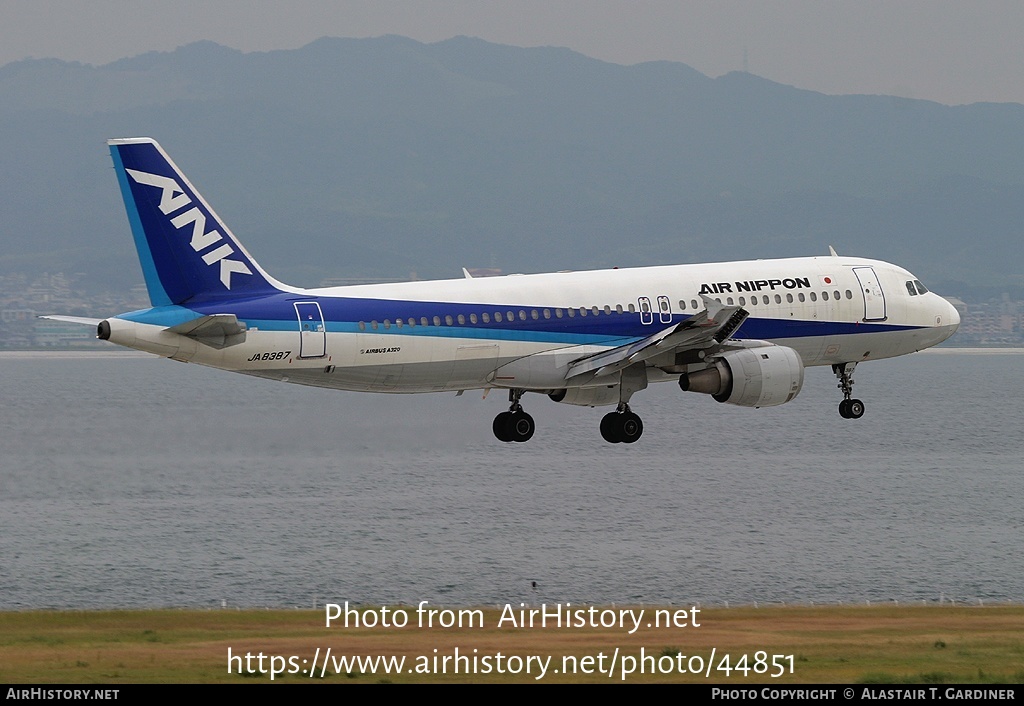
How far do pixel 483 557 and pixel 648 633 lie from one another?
29.0 meters

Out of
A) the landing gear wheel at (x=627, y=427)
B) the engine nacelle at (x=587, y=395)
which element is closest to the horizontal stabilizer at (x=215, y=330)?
the engine nacelle at (x=587, y=395)

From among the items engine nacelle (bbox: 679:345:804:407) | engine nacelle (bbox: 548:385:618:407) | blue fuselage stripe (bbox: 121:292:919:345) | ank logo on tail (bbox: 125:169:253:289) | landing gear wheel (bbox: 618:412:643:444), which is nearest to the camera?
ank logo on tail (bbox: 125:169:253:289)

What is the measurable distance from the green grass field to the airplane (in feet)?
36.7

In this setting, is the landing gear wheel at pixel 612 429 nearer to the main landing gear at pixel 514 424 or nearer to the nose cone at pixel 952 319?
the main landing gear at pixel 514 424

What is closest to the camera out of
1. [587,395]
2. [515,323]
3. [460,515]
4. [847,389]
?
[515,323]

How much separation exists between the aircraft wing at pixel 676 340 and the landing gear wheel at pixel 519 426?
3.02m

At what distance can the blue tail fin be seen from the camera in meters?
47.0

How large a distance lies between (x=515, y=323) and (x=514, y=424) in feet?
15.7

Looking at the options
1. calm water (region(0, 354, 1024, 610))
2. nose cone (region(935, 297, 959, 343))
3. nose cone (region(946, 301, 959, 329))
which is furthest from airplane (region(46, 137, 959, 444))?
calm water (region(0, 354, 1024, 610))

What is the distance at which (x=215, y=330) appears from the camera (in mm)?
47500

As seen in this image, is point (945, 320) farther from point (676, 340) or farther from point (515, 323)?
point (515, 323)

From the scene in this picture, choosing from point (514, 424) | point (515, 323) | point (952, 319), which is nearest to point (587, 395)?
point (514, 424)

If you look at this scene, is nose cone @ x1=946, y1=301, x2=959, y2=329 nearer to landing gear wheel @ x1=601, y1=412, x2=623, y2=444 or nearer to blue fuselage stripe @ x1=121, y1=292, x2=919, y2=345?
blue fuselage stripe @ x1=121, y1=292, x2=919, y2=345
